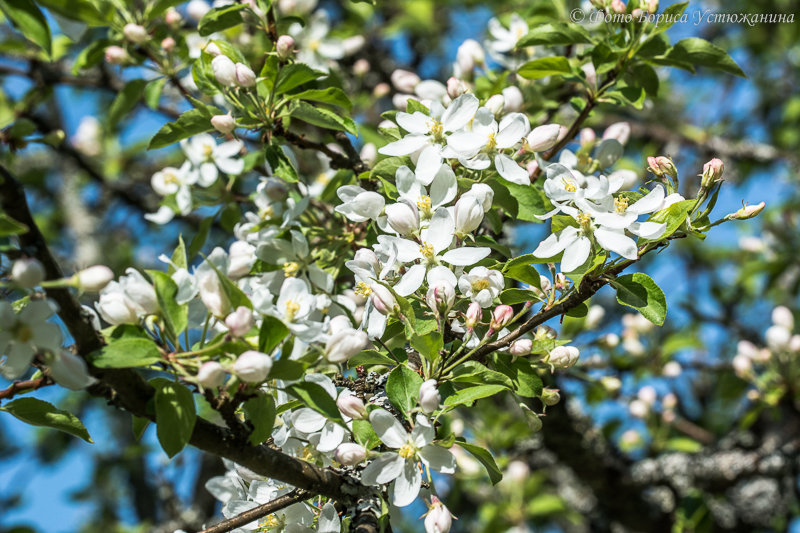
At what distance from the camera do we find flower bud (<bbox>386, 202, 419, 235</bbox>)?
1.39 meters

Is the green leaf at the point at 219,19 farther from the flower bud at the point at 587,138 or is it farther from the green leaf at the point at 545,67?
the flower bud at the point at 587,138

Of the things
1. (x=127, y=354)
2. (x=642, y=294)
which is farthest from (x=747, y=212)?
(x=127, y=354)

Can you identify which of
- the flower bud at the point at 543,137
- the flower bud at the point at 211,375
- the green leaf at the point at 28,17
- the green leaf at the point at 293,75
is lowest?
the flower bud at the point at 211,375

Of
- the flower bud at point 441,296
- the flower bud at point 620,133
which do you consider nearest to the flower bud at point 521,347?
the flower bud at point 441,296

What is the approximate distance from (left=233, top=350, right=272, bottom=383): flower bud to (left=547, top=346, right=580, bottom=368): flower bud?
2.01 feet

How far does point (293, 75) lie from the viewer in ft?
5.21

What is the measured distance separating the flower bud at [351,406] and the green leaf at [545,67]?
103 cm

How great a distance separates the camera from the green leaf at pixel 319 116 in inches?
64.4

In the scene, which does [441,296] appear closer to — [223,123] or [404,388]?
[404,388]

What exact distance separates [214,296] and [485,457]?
0.57 meters

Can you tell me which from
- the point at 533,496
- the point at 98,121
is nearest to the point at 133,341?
the point at 533,496

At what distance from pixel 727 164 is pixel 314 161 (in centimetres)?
297

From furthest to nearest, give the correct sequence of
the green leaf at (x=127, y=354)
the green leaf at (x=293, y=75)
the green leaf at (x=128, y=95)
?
the green leaf at (x=128, y=95)
the green leaf at (x=293, y=75)
the green leaf at (x=127, y=354)

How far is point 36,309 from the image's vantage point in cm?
102
